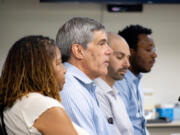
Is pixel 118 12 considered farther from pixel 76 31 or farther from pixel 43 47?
pixel 43 47

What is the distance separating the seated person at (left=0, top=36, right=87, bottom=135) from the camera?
1217mm

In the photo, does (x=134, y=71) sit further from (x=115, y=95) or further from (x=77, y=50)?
(x=77, y=50)

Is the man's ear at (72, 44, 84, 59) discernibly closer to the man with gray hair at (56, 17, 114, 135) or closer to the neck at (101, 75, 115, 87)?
the man with gray hair at (56, 17, 114, 135)

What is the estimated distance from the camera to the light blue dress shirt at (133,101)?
99.3 inches

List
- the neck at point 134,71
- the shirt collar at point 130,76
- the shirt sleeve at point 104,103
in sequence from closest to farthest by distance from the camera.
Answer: the shirt sleeve at point 104,103 → the shirt collar at point 130,76 → the neck at point 134,71

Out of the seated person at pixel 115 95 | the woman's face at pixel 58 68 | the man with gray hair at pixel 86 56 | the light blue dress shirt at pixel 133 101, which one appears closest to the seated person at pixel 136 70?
the light blue dress shirt at pixel 133 101

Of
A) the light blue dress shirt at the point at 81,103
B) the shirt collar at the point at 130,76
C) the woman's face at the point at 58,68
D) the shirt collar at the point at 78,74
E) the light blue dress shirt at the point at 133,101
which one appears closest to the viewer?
the woman's face at the point at 58,68

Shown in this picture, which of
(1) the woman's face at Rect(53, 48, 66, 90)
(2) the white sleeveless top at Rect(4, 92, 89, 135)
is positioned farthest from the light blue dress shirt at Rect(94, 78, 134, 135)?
(2) the white sleeveless top at Rect(4, 92, 89, 135)

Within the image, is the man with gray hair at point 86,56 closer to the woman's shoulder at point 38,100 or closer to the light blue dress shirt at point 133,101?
the woman's shoulder at point 38,100

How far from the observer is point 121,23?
425 cm

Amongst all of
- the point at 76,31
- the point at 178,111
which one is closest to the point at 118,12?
the point at 178,111

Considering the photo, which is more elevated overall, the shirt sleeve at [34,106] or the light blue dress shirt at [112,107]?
the shirt sleeve at [34,106]

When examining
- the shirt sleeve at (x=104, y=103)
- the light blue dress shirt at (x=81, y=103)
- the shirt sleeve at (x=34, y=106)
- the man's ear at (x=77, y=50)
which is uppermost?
the man's ear at (x=77, y=50)

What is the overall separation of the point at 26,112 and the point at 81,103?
1.35ft
